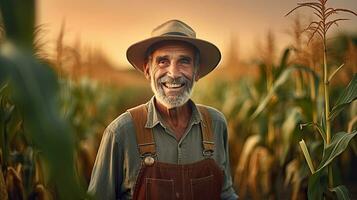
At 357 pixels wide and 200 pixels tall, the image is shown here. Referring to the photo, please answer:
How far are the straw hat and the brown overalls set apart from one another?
0.82 feet

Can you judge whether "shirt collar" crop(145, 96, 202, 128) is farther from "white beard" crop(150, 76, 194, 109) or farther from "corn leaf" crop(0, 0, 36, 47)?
"corn leaf" crop(0, 0, 36, 47)

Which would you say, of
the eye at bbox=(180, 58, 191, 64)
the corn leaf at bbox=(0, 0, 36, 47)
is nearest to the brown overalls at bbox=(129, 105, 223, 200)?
the eye at bbox=(180, 58, 191, 64)

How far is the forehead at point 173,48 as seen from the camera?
1948mm

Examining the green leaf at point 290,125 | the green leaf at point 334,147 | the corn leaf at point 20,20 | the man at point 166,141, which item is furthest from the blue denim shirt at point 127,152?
the green leaf at point 290,125

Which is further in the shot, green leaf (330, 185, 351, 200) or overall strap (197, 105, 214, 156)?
green leaf (330, 185, 351, 200)

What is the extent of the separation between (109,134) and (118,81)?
37.7 feet

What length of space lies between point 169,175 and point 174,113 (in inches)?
9.4

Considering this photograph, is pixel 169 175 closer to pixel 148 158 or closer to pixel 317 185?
pixel 148 158

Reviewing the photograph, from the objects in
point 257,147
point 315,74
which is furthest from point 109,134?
point 257,147

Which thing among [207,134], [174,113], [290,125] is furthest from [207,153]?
[290,125]

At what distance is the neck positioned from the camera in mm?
1995

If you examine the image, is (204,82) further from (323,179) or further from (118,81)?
(323,179)

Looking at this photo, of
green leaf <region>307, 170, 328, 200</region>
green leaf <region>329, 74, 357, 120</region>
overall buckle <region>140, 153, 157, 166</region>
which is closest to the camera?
overall buckle <region>140, 153, 157, 166</region>

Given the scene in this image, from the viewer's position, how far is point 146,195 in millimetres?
1882
